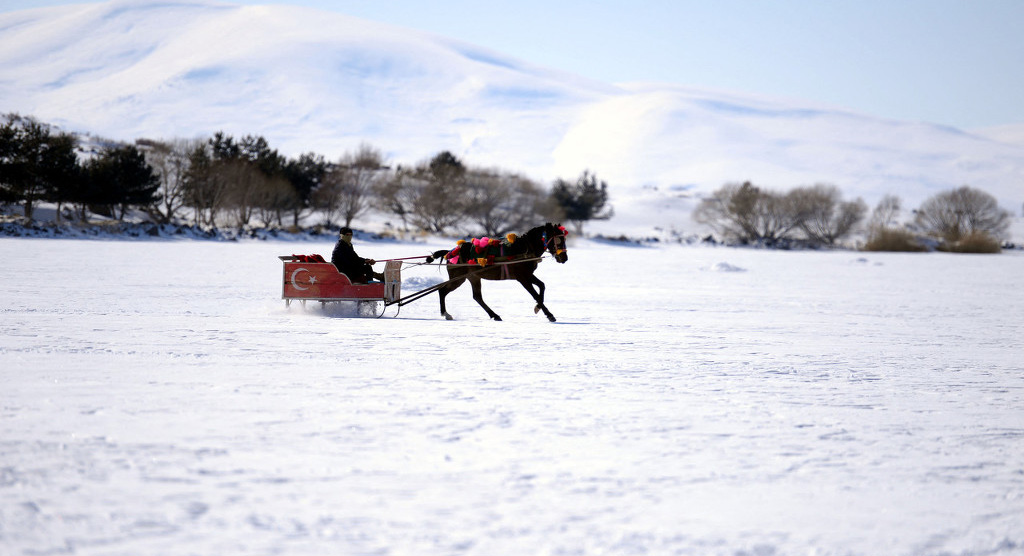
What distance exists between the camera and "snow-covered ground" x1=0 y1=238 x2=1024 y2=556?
3932 millimetres

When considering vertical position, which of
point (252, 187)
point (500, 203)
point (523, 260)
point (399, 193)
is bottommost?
point (523, 260)

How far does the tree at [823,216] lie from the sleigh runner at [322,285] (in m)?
66.7

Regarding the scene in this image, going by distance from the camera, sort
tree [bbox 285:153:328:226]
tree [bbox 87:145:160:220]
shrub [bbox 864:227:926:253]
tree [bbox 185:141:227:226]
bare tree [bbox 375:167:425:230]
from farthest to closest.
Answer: shrub [bbox 864:227:926:253] < bare tree [bbox 375:167:425:230] < tree [bbox 285:153:328:226] < tree [bbox 185:141:227:226] < tree [bbox 87:145:160:220]

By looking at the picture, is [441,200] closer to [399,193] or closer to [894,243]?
[399,193]

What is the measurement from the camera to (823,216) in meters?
74.8

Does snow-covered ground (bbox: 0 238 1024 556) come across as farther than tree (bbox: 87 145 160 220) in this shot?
No

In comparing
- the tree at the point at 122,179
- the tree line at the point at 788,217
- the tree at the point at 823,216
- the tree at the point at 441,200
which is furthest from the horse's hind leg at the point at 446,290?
the tree at the point at 823,216

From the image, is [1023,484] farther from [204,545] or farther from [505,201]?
[505,201]

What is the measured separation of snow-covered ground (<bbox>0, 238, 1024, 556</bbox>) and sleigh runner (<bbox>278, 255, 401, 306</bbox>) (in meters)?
0.50

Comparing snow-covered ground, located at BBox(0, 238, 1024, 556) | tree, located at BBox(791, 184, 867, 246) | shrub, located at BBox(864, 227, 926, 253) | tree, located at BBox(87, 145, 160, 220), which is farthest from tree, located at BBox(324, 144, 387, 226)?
snow-covered ground, located at BBox(0, 238, 1024, 556)

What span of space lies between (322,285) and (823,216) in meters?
69.3

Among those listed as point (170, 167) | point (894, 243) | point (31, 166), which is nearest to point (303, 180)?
point (170, 167)

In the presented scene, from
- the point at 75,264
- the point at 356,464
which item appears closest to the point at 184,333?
the point at 356,464

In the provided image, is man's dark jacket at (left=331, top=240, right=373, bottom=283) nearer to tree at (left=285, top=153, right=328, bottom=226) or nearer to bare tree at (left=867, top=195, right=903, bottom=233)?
tree at (left=285, top=153, right=328, bottom=226)
